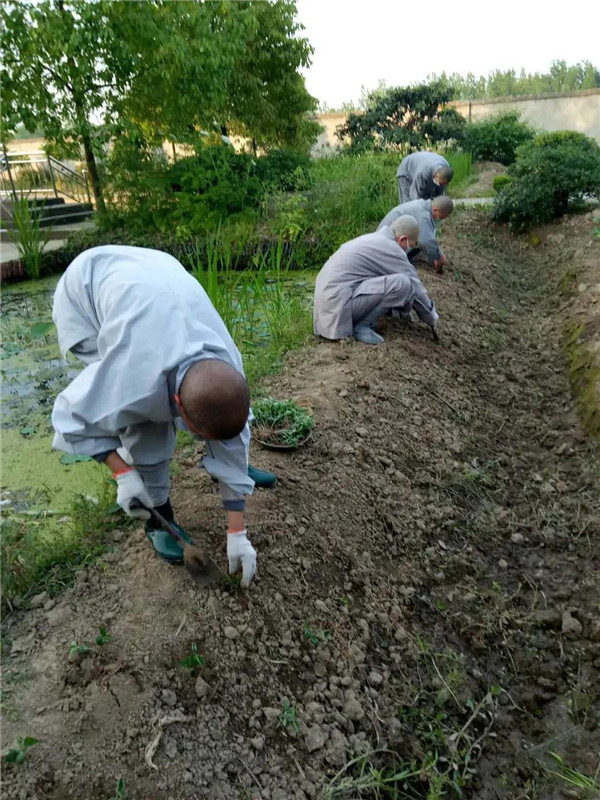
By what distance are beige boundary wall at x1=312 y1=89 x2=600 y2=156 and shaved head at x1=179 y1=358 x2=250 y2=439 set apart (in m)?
19.5

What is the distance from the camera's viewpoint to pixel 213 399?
185 cm

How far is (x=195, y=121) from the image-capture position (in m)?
11.5

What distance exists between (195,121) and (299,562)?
10890mm

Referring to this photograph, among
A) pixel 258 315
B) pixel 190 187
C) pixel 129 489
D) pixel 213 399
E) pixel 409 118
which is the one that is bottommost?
pixel 258 315

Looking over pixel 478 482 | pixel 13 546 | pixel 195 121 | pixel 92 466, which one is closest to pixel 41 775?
pixel 13 546

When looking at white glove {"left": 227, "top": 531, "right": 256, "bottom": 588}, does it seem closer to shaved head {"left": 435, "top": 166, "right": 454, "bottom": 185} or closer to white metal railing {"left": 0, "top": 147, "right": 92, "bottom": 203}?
shaved head {"left": 435, "top": 166, "right": 454, "bottom": 185}

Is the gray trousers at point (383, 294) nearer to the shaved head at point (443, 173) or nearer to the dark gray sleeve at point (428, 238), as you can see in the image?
the dark gray sleeve at point (428, 238)

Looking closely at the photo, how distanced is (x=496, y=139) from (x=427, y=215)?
504 inches

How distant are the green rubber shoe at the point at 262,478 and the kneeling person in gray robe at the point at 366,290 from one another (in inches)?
82.8

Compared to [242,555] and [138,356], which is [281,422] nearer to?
[242,555]

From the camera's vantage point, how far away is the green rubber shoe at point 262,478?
289cm

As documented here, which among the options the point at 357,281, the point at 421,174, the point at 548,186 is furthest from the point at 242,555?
the point at 548,186

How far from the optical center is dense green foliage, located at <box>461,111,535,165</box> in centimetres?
1698

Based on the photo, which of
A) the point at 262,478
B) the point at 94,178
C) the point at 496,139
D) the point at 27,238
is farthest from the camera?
the point at 496,139
